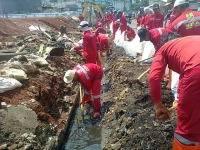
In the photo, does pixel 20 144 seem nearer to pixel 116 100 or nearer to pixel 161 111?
pixel 161 111

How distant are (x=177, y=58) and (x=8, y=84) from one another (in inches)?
164

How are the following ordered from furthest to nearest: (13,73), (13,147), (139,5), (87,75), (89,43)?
1. (139,5)
2. (89,43)
3. (13,73)
4. (87,75)
5. (13,147)

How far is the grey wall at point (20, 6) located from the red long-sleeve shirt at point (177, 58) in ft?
117

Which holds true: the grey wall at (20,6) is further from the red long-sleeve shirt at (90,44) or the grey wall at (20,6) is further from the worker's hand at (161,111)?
the worker's hand at (161,111)

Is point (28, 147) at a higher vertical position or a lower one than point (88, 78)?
lower

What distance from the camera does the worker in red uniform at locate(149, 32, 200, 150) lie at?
229 cm

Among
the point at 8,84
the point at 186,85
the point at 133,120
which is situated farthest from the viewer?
the point at 8,84

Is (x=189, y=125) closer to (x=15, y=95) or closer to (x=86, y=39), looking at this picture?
(x=15, y=95)

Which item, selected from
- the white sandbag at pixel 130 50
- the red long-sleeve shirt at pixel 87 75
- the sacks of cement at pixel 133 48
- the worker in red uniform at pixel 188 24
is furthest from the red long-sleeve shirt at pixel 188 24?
the white sandbag at pixel 130 50

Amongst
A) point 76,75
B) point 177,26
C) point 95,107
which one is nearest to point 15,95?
point 76,75

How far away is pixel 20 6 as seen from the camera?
40531 mm

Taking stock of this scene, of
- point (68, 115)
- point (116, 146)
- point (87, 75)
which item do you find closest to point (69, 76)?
point (87, 75)

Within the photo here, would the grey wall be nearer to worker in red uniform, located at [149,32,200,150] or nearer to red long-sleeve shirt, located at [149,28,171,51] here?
red long-sleeve shirt, located at [149,28,171,51]

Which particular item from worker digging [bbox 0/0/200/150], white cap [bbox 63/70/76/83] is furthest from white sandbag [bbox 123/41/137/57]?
white cap [bbox 63/70/76/83]
